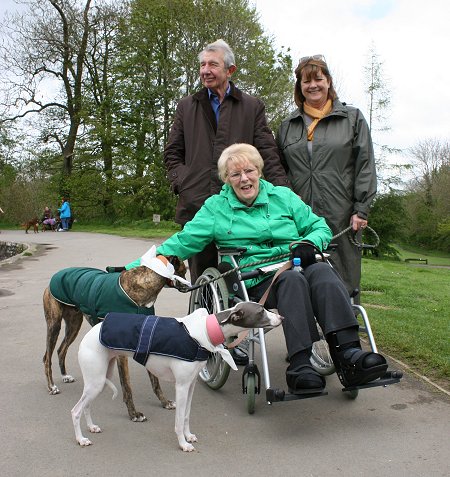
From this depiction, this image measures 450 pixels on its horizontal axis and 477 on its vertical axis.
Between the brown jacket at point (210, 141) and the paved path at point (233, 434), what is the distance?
143cm

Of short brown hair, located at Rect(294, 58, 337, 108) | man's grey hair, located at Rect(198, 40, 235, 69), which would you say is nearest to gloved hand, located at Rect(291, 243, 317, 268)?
short brown hair, located at Rect(294, 58, 337, 108)

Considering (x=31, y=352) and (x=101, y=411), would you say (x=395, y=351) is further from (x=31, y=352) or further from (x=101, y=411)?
(x=31, y=352)

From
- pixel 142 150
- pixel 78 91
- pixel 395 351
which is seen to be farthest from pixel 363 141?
pixel 78 91

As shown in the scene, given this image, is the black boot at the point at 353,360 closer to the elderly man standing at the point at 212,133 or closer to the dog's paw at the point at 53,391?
the elderly man standing at the point at 212,133

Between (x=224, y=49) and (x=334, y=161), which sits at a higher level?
(x=224, y=49)

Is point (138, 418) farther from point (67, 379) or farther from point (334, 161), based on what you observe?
point (334, 161)

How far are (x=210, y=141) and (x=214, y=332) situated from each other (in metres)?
2.01

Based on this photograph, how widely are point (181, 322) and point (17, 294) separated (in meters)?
5.85

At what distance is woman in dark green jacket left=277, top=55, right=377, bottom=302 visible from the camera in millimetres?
4273

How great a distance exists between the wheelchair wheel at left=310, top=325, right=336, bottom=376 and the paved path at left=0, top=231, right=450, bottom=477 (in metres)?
0.12

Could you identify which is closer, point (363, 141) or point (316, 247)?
point (316, 247)

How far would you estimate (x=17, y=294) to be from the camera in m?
8.14

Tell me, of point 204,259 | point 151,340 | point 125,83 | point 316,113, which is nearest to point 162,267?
point 151,340

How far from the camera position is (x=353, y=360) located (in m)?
3.08
